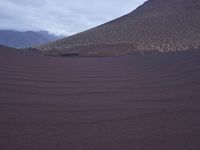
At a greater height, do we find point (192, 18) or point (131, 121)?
point (192, 18)

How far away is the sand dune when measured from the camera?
2.29 meters

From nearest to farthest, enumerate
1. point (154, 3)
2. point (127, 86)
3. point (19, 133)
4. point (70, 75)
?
1. point (19, 133)
2. point (127, 86)
3. point (70, 75)
4. point (154, 3)

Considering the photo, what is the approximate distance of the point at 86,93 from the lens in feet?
12.8

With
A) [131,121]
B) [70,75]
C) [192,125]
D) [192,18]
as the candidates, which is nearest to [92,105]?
[131,121]

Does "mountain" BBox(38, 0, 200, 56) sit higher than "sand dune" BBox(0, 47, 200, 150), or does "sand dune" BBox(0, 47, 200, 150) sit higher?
"mountain" BBox(38, 0, 200, 56)

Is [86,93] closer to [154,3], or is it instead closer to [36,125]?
[36,125]

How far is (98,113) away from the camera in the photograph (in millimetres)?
3004

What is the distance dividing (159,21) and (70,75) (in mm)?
23770

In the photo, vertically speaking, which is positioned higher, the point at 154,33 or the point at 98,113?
the point at 154,33

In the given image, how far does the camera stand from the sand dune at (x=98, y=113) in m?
2.29

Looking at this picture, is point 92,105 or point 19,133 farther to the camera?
point 92,105

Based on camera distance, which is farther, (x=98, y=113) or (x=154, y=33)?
(x=154, y=33)

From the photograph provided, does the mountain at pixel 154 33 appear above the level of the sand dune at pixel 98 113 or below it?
above

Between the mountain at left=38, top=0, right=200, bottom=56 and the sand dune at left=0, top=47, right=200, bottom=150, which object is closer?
the sand dune at left=0, top=47, right=200, bottom=150
